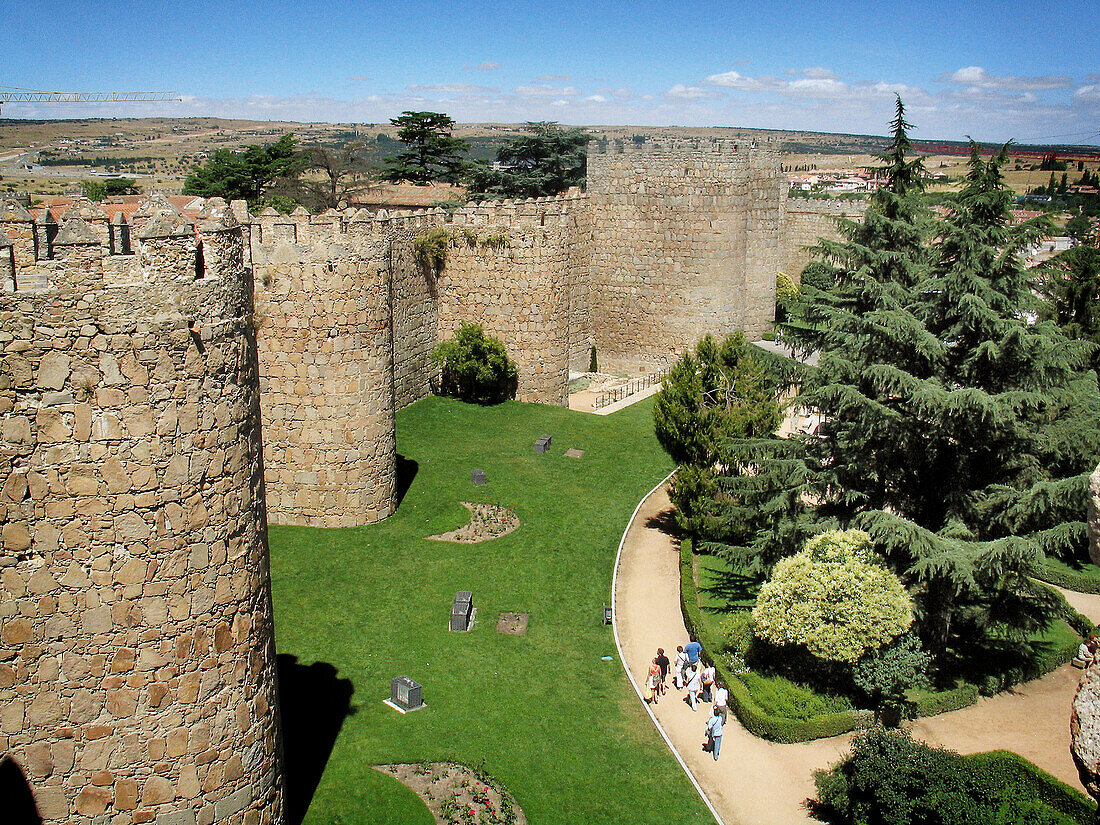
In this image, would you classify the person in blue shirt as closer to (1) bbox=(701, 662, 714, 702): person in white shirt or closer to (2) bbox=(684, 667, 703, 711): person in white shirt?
(1) bbox=(701, 662, 714, 702): person in white shirt

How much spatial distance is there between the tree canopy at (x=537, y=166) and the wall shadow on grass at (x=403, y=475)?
1346 inches

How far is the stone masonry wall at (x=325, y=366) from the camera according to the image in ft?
55.6

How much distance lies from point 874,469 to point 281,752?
11.3m

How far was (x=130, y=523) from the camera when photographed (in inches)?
306

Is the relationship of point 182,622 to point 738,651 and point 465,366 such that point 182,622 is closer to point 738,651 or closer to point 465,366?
point 738,651

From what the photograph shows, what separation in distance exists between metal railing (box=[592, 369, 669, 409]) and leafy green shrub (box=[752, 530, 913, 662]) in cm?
1386

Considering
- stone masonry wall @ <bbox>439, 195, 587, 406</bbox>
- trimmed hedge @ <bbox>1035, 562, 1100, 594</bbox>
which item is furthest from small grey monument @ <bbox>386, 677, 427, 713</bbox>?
stone masonry wall @ <bbox>439, 195, 587, 406</bbox>

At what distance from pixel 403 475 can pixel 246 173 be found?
138ft

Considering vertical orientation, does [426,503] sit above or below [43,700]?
below

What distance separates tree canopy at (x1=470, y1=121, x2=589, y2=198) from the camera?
176 ft

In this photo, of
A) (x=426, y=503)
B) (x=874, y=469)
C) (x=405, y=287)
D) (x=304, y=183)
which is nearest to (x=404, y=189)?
(x=304, y=183)

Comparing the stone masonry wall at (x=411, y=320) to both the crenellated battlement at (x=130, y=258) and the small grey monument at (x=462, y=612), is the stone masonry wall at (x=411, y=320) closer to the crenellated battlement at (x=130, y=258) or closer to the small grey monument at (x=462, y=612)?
the small grey monument at (x=462, y=612)

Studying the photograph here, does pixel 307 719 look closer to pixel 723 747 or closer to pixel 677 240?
pixel 723 747

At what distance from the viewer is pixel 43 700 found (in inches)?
309
